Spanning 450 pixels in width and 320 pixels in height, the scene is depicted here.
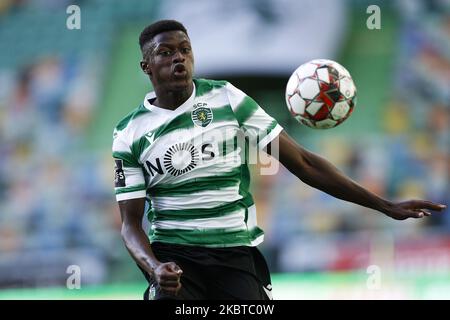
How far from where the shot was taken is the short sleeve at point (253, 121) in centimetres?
563

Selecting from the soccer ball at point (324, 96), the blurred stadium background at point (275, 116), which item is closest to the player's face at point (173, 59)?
the soccer ball at point (324, 96)

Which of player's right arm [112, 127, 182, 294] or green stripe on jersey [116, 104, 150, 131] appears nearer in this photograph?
player's right arm [112, 127, 182, 294]

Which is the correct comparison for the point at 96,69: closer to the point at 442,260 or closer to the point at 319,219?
the point at 319,219

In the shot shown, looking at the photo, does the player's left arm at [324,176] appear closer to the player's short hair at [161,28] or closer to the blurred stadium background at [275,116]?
the player's short hair at [161,28]

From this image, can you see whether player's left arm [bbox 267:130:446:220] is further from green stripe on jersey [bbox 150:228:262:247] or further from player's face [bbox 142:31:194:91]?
player's face [bbox 142:31:194:91]

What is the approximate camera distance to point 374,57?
1413 centimetres

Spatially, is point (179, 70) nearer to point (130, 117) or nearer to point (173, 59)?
point (173, 59)

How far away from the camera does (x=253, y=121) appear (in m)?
5.66

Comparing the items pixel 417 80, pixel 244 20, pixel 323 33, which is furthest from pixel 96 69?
pixel 417 80

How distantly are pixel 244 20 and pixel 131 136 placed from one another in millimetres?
9080

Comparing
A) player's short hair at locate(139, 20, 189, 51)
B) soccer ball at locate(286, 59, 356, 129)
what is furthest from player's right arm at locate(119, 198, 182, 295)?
soccer ball at locate(286, 59, 356, 129)

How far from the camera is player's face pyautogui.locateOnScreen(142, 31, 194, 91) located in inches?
217

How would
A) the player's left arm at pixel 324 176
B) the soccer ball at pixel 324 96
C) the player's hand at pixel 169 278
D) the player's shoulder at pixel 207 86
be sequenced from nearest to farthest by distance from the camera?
the player's hand at pixel 169 278
the player's left arm at pixel 324 176
the player's shoulder at pixel 207 86
the soccer ball at pixel 324 96

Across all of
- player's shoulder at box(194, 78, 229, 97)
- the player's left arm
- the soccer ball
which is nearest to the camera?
the player's left arm
